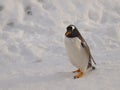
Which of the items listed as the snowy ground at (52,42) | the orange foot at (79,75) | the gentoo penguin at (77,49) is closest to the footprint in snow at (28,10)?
the snowy ground at (52,42)

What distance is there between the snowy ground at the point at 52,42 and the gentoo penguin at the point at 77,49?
0.53 ft

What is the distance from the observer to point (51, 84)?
5.43 metres

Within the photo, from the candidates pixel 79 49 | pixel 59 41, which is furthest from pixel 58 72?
pixel 59 41

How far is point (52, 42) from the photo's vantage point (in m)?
7.65

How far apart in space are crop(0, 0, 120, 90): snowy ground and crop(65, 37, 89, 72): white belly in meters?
0.18

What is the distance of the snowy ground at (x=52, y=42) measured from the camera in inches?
219

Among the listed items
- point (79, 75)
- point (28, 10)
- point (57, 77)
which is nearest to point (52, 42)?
point (28, 10)

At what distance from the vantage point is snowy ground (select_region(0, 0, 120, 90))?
5.55m

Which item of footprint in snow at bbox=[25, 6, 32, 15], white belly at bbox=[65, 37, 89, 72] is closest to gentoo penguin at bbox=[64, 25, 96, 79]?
white belly at bbox=[65, 37, 89, 72]

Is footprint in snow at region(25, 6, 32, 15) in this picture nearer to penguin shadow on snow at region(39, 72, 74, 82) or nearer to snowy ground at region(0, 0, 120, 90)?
snowy ground at region(0, 0, 120, 90)

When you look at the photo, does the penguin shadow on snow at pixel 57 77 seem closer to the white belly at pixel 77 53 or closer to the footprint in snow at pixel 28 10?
the white belly at pixel 77 53

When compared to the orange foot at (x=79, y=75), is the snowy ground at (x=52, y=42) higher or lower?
higher

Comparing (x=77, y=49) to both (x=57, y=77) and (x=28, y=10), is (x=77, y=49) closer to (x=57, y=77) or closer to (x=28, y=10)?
(x=57, y=77)

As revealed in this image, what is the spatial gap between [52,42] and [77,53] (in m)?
2.04
